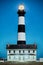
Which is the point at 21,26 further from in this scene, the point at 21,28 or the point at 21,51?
the point at 21,51

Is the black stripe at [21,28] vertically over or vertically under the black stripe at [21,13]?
Answer: under

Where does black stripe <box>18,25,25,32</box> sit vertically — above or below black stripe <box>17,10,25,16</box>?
below

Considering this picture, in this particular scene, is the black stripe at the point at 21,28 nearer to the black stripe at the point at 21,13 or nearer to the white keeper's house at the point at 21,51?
the white keeper's house at the point at 21,51

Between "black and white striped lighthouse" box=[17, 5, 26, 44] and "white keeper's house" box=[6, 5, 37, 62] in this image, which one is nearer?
"white keeper's house" box=[6, 5, 37, 62]

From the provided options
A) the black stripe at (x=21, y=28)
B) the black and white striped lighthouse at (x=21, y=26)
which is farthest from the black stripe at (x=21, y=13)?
the black stripe at (x=21, y=28)

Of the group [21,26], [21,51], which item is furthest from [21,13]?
[21,51]

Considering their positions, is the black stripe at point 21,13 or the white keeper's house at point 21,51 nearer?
the white keeper's house at point 21,51

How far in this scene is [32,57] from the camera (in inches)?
131

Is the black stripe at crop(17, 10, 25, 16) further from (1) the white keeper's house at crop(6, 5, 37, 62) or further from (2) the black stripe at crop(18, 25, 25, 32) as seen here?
(2) the black stripe at crop(18, 25, 25, 32)

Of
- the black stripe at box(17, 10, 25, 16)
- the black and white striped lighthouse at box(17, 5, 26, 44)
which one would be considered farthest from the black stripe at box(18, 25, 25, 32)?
the black stripe at box(17, 10, 25, 16)

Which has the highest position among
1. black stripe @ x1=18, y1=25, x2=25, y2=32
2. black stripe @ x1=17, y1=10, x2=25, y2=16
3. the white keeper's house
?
black stripe @ x1=17, y1=10, x2=25, y2=16

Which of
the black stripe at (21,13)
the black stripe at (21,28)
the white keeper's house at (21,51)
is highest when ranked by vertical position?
the black stripe at (21,13)

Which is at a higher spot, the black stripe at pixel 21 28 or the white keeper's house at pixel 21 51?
the black stripe at pixel 21 28

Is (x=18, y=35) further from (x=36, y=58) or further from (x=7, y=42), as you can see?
(x=36, y=58)
